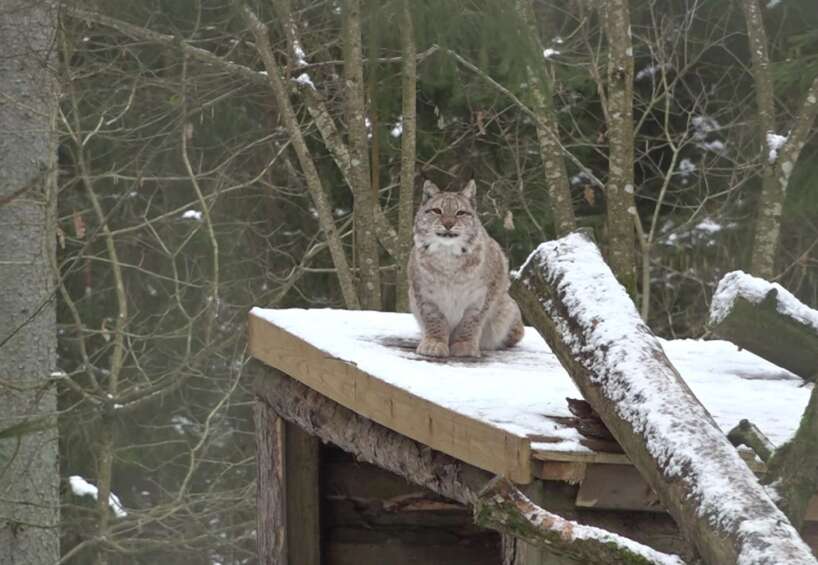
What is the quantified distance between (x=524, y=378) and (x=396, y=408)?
0.42m

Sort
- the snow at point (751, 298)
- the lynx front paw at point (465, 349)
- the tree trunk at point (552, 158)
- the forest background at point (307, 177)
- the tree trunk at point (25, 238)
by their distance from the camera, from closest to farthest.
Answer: the snow at point (751, 298), the lynx front paw at point (465, 349), the tree trunk at point (25, 238), the tree trunk at point (552, 158), the forest background at point (307, 177)

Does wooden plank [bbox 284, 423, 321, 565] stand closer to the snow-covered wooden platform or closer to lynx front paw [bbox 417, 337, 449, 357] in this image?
the snow-covered wooden platform

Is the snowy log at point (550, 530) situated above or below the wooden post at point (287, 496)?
above

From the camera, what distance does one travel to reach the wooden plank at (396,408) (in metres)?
3.18

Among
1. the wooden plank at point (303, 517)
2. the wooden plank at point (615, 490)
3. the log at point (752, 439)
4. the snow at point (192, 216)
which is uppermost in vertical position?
the snow at point (192, 216)

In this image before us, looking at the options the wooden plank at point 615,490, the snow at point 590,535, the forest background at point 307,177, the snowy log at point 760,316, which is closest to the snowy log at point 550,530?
the snow at point 590,535

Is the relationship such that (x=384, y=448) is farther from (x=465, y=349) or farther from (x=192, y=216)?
(x=192, y=216)

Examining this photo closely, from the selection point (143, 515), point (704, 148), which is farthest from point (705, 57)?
point (143, 515)

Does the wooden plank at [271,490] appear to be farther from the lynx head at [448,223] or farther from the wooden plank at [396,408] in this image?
the lynx head at [448,223]

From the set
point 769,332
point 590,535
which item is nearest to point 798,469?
point 590,535

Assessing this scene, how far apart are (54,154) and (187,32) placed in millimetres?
2977

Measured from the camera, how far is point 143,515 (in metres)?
9.63

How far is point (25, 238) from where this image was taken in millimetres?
6887

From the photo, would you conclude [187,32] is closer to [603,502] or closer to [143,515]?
[143,515]
